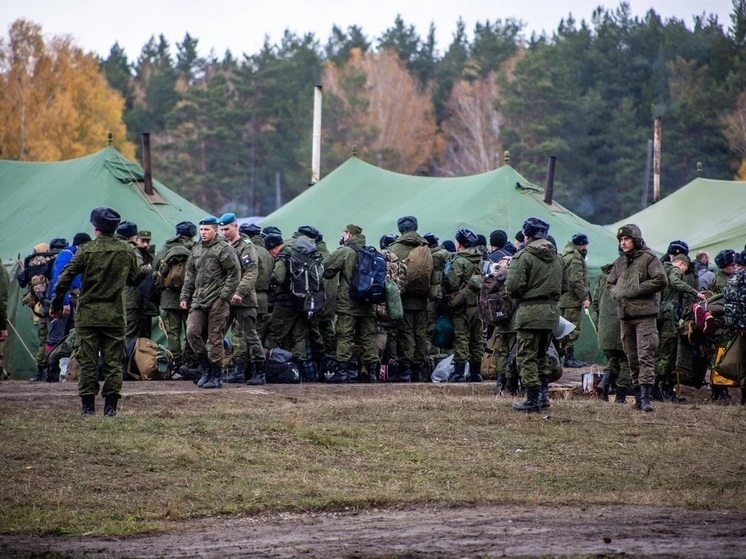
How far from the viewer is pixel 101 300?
11.6 meters

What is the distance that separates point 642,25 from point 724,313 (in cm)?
5120

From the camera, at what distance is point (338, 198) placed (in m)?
23.5

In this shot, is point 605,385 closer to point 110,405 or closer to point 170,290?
point 170,290

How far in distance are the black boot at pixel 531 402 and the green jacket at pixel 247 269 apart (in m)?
3.39

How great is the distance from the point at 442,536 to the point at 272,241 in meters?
8.79

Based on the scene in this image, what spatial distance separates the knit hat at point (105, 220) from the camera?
11.6 metres

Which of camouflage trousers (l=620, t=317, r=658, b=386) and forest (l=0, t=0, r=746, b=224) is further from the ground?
forest (l=0, t=0, r=746, b=224)

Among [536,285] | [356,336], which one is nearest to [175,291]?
[356,336]

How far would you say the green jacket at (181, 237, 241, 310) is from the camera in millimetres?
14062

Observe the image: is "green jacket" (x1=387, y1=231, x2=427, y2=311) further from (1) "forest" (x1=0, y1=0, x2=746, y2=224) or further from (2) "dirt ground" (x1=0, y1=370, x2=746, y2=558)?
(1) "forest" (x1=0, y1=0, x2=746, y2=224)

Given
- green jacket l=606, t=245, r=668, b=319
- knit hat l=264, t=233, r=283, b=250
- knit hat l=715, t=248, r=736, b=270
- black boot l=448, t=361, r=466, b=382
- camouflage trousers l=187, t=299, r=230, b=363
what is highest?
knit hat l=264, t=233, r=283, b=250

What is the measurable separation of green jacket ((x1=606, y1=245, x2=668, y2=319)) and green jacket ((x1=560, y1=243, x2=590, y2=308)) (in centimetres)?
510

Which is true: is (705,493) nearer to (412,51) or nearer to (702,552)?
(702,552)

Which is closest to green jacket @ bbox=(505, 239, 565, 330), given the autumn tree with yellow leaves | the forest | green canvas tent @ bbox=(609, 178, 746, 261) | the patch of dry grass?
the patch of dry grass
